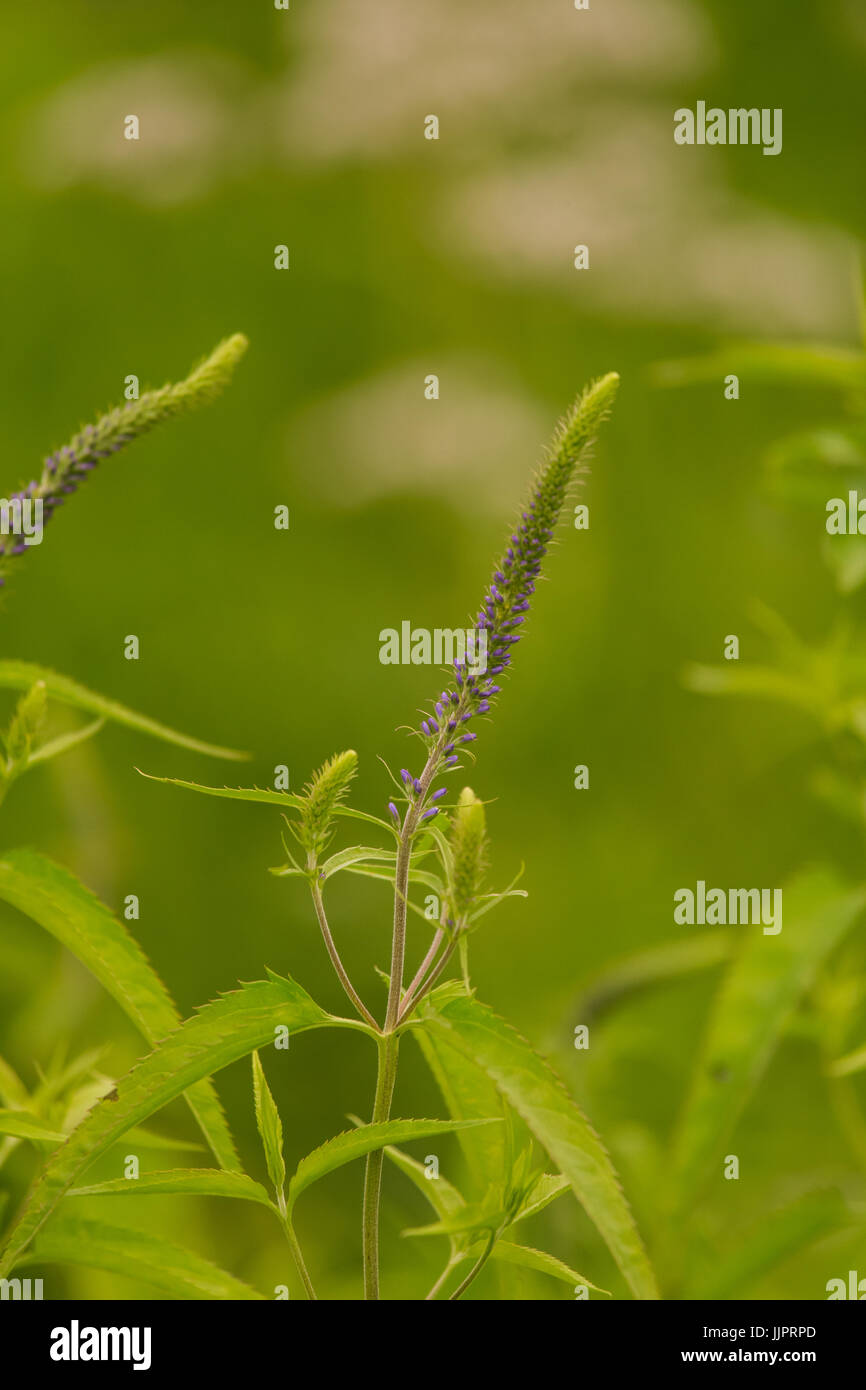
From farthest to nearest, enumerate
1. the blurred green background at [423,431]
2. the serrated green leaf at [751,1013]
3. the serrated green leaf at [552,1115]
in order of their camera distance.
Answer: the blurred green background at [423,431], the serrated green leaf at [751,1013], the serrated green leaf at [552,1115]

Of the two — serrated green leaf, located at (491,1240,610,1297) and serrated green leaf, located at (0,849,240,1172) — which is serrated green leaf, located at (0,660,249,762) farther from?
serrated green leaf, located at (491,1240,610,1297)

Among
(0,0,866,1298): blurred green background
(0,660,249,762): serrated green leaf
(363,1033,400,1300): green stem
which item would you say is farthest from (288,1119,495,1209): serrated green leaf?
(0,0,866,1298): blurred green background

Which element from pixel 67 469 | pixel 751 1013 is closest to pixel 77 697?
pixel 67 469

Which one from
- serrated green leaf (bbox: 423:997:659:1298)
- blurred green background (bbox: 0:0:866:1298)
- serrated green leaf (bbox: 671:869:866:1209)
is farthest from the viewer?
blurred green background (bbox: 0:0:866:1298)

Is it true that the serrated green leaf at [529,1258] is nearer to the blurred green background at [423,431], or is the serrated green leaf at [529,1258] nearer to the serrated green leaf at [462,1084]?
the serrated green leaf at [462,1084]

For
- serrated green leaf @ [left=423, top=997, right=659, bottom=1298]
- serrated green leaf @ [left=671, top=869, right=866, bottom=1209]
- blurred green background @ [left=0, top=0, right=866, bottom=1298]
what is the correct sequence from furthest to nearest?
blurred green background @ [left=0, top=0, right=866, bottom=1298], serrated green leaf @ [left=671, top=869, right=866, bottom=1209], serrated green leaf @ [left=423, top=997, right=659, bottom=1298]

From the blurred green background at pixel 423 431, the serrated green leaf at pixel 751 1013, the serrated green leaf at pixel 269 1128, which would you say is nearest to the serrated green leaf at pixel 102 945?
the serrated green leaf at pixel 269 1128

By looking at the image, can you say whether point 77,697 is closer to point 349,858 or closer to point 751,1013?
point 349,858

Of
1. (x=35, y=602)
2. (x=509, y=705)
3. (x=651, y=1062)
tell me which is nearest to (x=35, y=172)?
(x=35, y=602)
